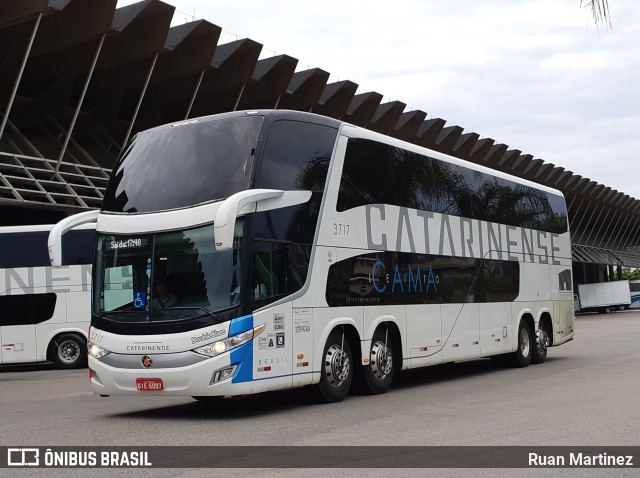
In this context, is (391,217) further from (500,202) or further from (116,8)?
(116,8)

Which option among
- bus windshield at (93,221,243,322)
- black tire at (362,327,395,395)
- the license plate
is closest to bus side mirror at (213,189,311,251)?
bus windshield at (93,221,243,322)

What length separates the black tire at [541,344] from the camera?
65.7 feet

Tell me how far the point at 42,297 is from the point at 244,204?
14307 mm

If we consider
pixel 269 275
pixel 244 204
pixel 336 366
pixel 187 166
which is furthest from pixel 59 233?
→ pixel 336 366

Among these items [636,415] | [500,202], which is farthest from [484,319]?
[636,415]

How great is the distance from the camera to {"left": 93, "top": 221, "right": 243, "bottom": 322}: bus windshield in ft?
37.1

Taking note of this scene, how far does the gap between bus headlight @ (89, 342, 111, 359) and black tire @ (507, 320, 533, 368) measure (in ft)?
32.4

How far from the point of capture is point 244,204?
440 inches

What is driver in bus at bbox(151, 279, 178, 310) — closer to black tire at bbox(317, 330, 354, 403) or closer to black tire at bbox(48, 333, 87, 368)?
black tire at bbox(317, 330, 354, 403)

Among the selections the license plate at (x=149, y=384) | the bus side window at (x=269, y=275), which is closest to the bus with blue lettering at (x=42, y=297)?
the bus side window at (x=269, y=275)

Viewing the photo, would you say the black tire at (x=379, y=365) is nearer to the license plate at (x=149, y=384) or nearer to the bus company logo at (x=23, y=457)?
the license plate at (x=149, y=384)

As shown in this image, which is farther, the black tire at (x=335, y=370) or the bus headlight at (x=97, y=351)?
the black tire at (x=335, y=370)

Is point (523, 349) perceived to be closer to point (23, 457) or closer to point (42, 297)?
point (42, 297)

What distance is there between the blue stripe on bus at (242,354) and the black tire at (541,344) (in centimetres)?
1019
